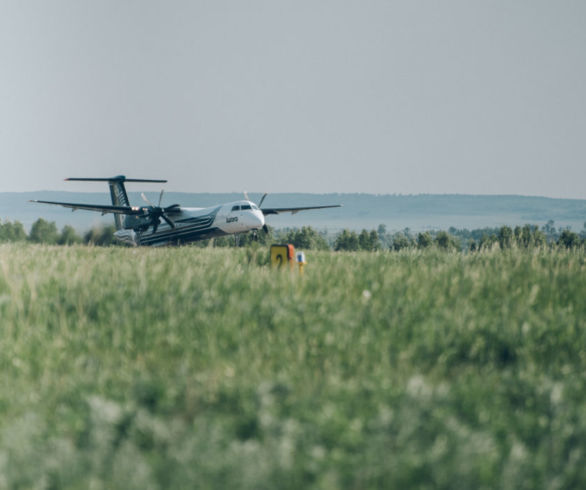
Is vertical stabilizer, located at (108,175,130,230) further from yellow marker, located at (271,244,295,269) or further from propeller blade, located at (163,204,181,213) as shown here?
yellow marker, located at (271,244,295,269)

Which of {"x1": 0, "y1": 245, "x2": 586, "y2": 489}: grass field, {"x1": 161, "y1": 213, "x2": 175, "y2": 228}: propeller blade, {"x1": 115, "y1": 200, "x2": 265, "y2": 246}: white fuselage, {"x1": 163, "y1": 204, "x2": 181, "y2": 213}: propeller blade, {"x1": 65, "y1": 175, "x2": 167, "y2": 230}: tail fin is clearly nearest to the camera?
{"x1": 0, "y1": 245, "x2": 586, "y2": 489}: grass field

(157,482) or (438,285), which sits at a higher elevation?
(438,285)

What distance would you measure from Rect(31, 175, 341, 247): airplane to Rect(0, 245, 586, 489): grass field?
3934 cm

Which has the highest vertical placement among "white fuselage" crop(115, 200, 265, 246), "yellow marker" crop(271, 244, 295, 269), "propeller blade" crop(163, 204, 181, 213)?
"yellow marker" crop(271, 244, 295, 269)

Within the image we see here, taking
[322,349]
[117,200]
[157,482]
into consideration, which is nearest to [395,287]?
[322,349]

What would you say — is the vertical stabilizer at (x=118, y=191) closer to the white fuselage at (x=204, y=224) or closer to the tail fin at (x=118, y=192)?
the tail fin at (x=118, y=192)

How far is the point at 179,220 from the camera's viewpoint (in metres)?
53.4

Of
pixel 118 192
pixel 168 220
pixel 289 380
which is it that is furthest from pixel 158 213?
pixel 289 380

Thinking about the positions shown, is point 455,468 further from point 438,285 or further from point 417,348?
point 438,285

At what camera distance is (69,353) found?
20.8 feet

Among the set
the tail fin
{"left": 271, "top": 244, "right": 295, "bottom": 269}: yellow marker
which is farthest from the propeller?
{"left": 271, "top": 244, "right": 295, "bottom": 269}: yellow marker

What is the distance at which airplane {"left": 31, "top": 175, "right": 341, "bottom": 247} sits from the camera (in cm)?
4853

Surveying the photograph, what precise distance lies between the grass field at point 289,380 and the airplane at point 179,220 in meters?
39.3

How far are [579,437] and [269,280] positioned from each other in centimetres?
479
